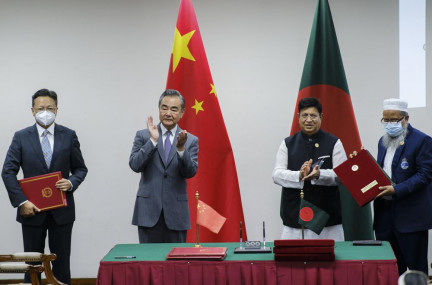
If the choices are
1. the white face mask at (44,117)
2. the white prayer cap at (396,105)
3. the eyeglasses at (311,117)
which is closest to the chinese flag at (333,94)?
the eyeglasses at (311,117)

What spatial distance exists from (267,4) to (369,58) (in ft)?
3.27

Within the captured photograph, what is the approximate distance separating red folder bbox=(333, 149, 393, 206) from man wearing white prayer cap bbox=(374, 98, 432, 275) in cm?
6

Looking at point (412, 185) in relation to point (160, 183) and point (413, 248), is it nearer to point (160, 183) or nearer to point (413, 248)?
point (413, 248)

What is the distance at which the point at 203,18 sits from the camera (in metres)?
5.28

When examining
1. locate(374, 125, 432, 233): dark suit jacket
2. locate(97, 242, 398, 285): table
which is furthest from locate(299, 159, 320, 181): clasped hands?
locate(97, 242, 398, 285): table

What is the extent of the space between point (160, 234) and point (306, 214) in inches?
35.2

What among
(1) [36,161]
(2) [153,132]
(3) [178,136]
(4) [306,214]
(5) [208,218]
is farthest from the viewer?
(1) [36,161]

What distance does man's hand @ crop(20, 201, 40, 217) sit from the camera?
3.72 metres

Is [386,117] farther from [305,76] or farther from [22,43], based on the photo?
[22,43]

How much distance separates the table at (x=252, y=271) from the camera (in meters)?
2.72

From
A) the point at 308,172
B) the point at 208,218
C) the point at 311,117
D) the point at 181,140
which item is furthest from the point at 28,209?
the point at 311,117

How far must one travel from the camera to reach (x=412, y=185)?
3.62 meters

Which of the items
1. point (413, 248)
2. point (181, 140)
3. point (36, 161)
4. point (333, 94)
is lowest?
point (413, 248)

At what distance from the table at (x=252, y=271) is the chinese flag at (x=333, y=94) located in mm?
1609
